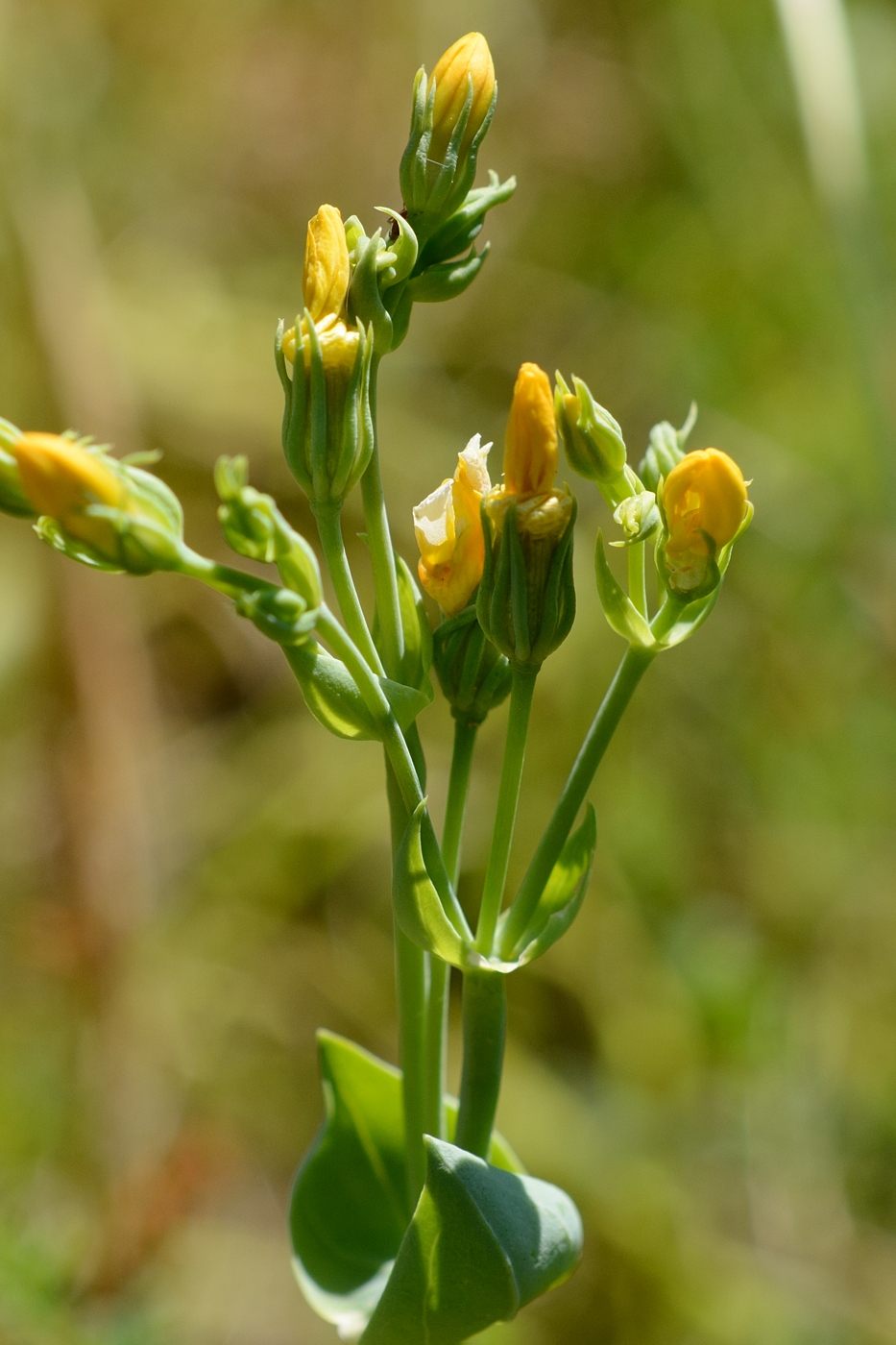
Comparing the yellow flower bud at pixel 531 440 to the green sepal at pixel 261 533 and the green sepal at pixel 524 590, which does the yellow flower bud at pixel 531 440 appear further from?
the green sepal at pixel 261 533

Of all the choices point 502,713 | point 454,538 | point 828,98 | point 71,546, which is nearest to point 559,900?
point 454,538

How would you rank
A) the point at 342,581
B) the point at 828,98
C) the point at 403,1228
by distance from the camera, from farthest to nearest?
the point at 828,98 → the point at 403,1228 → the point at 342,581

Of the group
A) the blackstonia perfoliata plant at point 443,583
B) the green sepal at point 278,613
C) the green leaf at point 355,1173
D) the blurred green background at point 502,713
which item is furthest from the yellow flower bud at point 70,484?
the blurred green background at point 502,713

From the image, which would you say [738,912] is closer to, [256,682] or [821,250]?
[256,682]

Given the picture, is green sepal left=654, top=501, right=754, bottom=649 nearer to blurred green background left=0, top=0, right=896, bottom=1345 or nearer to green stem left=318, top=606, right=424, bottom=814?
green stem left=318, top=606, right=424, bottom=814

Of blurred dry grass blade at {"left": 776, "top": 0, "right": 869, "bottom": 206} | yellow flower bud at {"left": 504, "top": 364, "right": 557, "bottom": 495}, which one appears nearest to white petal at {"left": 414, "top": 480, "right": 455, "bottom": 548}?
yellow flower bud at {"left": 504, "top": 364, "right": 557, "bottom": 495}

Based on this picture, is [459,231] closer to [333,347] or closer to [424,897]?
[333,347]
